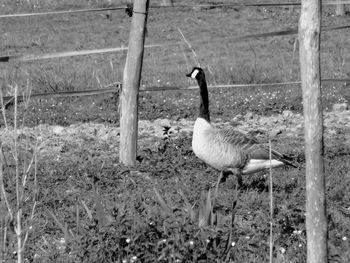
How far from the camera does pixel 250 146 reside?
7.42 metres

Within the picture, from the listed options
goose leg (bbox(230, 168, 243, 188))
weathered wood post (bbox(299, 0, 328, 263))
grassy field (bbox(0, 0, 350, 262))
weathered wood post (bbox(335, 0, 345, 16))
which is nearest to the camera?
weathered wood post (bbox(299, 0, 328, 263))

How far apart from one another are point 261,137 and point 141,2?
7.99 feet

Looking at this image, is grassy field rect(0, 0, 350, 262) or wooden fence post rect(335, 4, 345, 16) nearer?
grassy field rect(0, 0, 350, 262)

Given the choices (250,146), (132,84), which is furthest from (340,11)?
(250,146)

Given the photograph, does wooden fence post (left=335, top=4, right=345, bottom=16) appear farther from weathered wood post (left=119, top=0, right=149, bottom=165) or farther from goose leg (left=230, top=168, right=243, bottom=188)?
goose leg (left=230, top=168, right=243, bottom=188)

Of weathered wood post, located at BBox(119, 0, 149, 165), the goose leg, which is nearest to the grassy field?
the goose leg

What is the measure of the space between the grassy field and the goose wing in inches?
9.8

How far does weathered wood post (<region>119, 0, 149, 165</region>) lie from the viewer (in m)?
7.75

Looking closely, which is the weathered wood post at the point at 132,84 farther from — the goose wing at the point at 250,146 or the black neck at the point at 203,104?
the goose wing at the point at 250,146

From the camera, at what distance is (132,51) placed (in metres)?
7.82

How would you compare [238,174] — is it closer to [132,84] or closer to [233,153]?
[233,153]

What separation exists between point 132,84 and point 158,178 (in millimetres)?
941

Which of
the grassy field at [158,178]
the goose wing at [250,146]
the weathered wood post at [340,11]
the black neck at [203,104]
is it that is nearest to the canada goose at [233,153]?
the goose wing at [250,146]

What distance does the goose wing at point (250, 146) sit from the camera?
7289 mm
